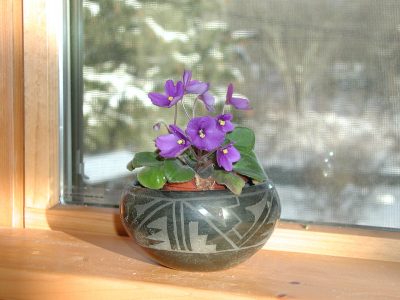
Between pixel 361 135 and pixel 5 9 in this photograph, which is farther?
pixel 5 9

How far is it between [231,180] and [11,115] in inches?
25.2

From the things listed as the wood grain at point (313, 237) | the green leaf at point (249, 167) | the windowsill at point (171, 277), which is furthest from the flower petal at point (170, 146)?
the wood grain at point (313, 237)

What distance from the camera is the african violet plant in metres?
1.06

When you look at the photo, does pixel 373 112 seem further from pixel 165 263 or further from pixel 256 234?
pixel 165 263

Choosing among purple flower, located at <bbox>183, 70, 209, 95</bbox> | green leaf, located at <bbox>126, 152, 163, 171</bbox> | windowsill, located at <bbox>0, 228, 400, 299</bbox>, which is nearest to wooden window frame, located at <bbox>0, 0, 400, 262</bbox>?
windowsill, located at <bbox>0, 228, 400, 299</bbox>

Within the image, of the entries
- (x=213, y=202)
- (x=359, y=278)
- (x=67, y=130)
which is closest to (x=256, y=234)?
(x=213, y=202)

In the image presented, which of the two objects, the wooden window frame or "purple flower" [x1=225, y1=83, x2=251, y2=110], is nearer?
"purple flower" [x1=225, y1=83, x2=251, y2=110]

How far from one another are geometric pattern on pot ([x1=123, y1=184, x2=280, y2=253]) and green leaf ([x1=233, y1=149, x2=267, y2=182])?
0.08 feet

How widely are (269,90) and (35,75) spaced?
0.53 m

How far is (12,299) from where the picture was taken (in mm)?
1200

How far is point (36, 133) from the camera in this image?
1.45 metres

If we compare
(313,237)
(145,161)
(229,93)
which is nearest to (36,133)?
(145,161)

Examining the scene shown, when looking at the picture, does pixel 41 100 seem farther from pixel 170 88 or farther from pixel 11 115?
pixel 170 88

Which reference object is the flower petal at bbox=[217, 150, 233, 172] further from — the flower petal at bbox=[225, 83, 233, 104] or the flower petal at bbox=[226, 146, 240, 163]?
the flower petal at bbox=[225, 83, 233, 104]
